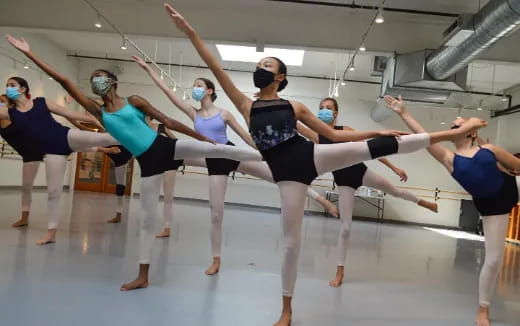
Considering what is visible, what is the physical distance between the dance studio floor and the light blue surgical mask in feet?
4.43

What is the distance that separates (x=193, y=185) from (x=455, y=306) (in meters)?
10.2

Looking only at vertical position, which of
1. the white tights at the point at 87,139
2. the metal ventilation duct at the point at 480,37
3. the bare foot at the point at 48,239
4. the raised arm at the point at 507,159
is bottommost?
the bare foot at the point at 48,239

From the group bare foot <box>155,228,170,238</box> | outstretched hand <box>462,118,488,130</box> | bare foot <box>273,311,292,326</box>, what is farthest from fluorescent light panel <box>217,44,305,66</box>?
bare foot <box>273,311,292,326</box>

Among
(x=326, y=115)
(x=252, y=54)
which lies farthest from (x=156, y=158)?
(x=252, y=54)

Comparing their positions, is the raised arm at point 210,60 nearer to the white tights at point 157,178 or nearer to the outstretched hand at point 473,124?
the white tights at point 157,178

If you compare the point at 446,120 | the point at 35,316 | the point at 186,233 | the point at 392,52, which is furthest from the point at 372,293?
the point at 446,120

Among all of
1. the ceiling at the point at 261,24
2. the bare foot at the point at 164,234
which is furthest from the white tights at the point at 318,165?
the ceiling at the point at 261,24

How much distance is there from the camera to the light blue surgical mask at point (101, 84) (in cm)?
272

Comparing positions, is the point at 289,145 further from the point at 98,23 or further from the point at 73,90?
the point at 98,23

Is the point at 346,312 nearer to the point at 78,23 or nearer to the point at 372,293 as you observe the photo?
the point at 372,293

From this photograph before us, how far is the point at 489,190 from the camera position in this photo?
2.60 meters

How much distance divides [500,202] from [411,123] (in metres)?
0.78

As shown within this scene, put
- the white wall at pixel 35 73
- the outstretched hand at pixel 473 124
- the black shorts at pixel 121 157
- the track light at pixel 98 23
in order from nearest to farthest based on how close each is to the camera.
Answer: the outstretched hand at pixel 473 124, the black shorts at pixel 121 157, the track light at pixel 98 23, the white wall at pixel 35 73

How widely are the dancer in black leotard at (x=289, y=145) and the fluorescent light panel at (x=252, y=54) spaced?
762 cm
